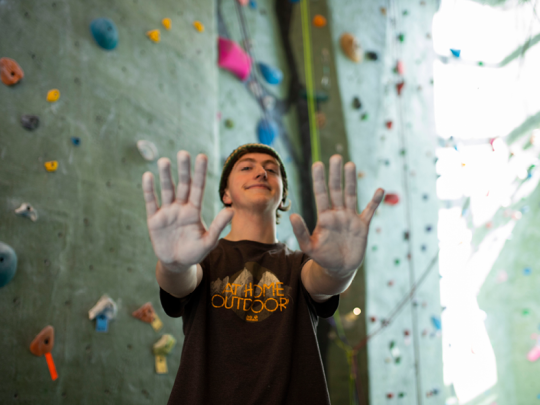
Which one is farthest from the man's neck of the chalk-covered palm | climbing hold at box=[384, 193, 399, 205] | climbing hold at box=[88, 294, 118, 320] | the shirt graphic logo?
climbing hold at box=[384, 193, 399, 205]

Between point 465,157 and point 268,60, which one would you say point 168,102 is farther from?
point 465,157

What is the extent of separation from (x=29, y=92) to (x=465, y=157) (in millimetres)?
3071

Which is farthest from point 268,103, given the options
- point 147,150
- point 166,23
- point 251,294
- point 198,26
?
point 251,294

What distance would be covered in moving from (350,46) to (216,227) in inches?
105

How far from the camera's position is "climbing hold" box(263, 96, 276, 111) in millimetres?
2709

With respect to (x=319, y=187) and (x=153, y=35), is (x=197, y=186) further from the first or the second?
(x=153, y=35)

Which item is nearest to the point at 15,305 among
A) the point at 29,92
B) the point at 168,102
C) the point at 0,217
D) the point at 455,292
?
the point at 0,217

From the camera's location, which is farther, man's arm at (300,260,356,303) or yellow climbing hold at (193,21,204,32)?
yellow climbing hold at (193,21,204,32)

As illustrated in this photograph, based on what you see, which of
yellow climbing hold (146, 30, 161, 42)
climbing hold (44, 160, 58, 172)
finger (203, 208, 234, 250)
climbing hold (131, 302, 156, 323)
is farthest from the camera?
yellow climbing hold (146, 30, 161, 42)

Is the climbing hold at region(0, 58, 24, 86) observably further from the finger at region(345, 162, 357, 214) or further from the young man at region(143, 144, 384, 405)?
the finger at region(345, 162, 357, 214)

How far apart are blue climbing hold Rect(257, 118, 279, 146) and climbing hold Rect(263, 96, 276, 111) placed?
94mm

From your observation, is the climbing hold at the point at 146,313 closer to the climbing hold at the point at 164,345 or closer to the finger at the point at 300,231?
the climbing hold at the point at 164,345

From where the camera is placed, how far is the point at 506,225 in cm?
329

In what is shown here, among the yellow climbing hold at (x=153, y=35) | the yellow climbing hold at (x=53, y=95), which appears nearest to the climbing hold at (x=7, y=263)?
the yellow climbing hold at (x=53, y=95)
